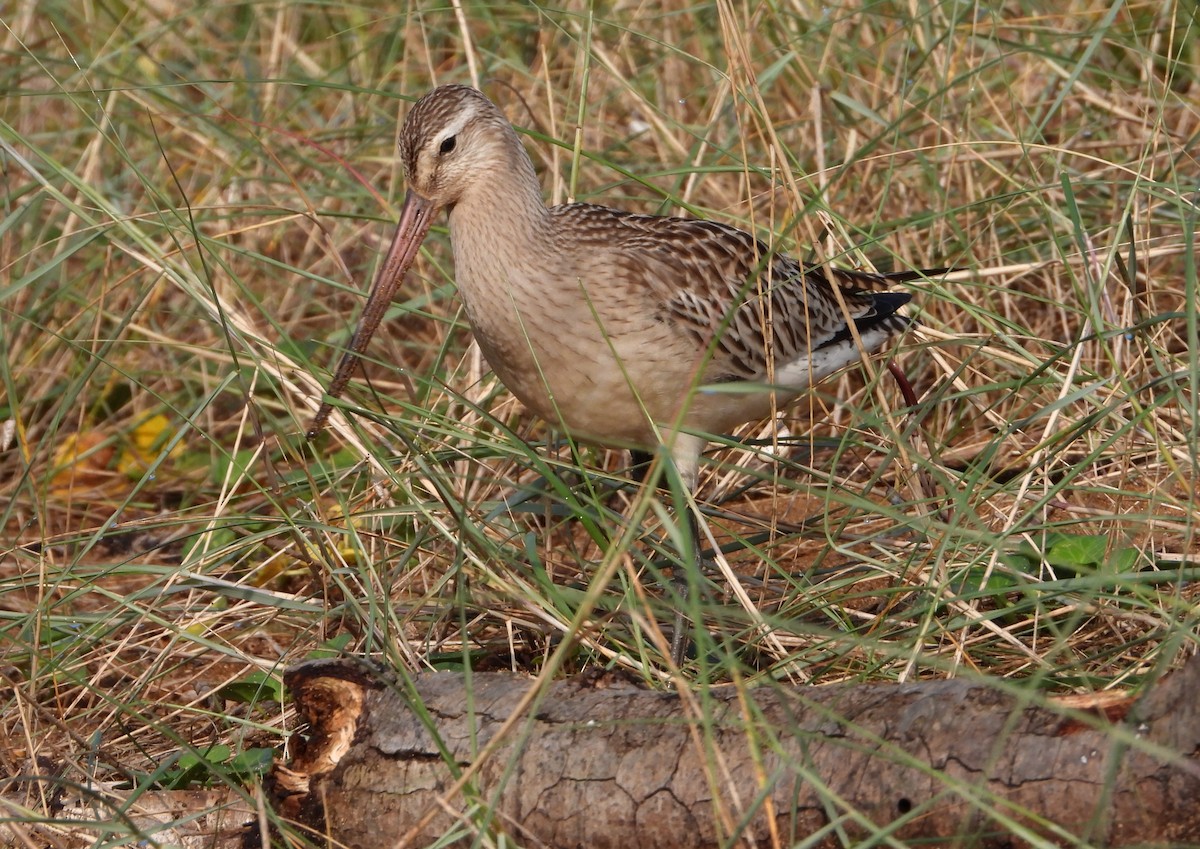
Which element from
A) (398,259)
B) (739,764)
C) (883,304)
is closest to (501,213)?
(398,259)

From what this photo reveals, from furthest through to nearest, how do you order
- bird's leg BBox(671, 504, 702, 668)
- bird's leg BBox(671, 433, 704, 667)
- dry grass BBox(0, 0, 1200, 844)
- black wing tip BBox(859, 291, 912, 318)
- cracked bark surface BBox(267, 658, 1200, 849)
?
black wing tip BBox(859, 291, 912, 318), bird's leg BBox(671, 433, 704, 667), bird's leg BBox(671, 504, 702, 668), dry grass BBox(0, 0, 1200, 844), cracked bark surface BBox(267, 658, 1200, 849)

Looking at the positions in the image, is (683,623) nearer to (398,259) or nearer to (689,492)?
(689,492)

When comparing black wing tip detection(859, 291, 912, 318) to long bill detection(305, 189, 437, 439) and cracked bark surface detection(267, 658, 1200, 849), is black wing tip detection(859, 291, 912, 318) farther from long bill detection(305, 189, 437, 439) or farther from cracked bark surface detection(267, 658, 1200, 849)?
cracked bark surface detection(267, 658, 1200, 849)

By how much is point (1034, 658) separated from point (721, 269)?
67.2 inches

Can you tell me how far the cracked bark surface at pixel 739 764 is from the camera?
2.13 m

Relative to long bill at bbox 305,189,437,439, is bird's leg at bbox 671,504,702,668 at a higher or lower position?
lower

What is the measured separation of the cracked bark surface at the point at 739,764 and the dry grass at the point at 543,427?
0.15 meters

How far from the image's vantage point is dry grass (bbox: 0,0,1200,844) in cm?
310

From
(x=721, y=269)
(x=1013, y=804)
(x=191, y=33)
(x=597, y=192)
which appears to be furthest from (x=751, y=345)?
(x=191, y=33)

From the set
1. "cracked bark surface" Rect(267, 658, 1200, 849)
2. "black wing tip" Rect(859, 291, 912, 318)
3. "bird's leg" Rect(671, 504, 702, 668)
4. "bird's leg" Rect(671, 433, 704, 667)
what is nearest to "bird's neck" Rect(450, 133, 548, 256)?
"bird's leg" Rect(671, 433, 704, 667)

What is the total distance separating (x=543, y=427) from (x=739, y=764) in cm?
239

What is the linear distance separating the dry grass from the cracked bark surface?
15 cm

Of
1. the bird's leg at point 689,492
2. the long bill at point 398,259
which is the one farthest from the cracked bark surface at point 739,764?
the long bill at point 398,259

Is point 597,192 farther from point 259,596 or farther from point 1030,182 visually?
point 259,596
